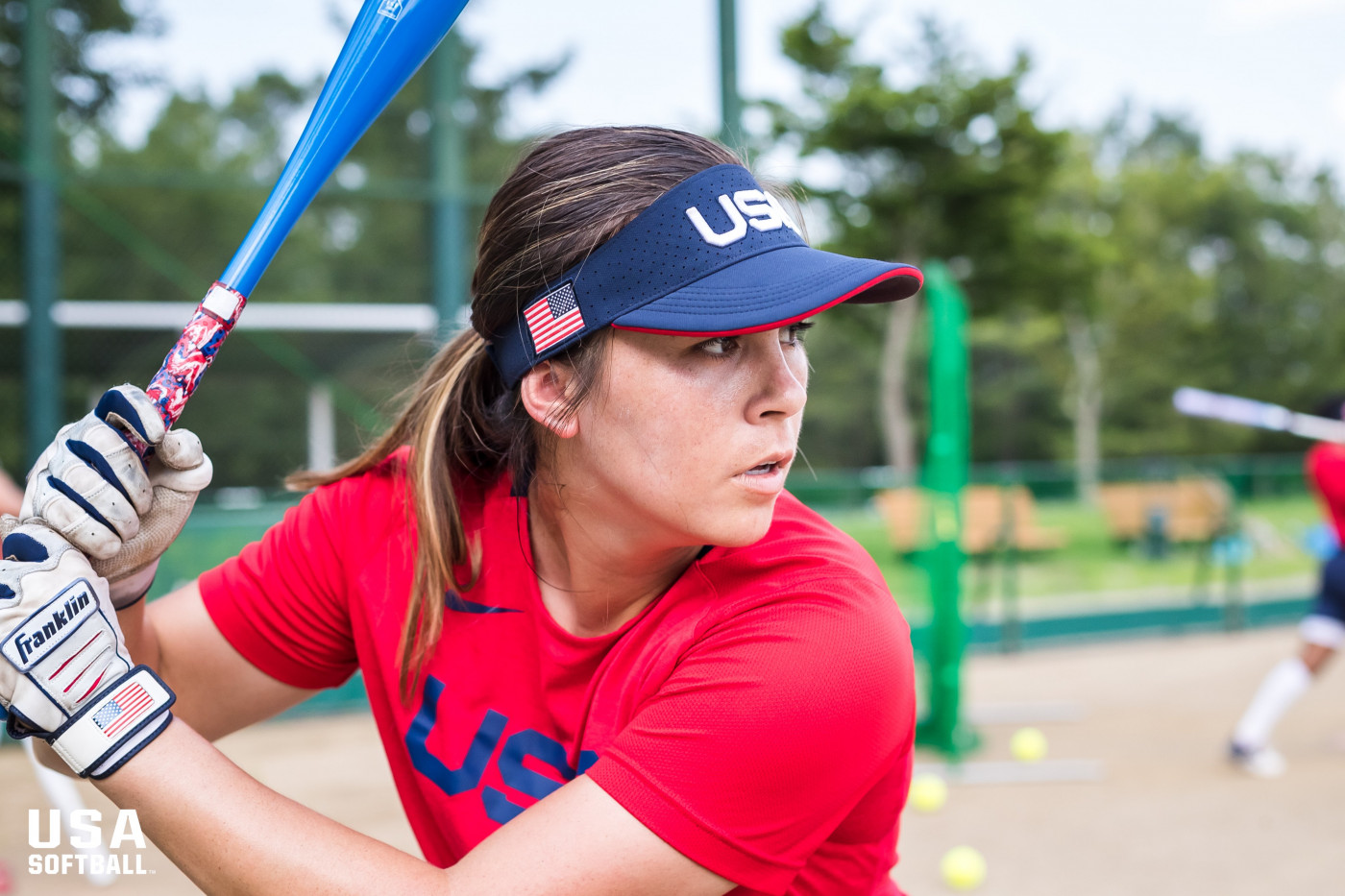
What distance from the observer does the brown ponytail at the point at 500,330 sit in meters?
1.39

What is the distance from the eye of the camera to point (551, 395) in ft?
4.82

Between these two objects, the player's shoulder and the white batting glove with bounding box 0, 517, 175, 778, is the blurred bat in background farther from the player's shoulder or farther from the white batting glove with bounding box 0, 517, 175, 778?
the white batting glove with bounding box 0, 517, 175, 778

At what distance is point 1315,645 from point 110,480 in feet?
19.1

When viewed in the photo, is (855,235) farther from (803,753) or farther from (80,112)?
(803,753)

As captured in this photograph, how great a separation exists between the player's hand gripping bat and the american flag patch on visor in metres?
0.37

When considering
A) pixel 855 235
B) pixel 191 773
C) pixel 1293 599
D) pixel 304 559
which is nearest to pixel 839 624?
pixel 191 773

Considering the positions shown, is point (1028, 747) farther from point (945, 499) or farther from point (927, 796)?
point (945, 499)

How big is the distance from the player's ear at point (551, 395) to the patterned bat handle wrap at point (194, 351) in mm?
399

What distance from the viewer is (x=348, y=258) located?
22.8 ft

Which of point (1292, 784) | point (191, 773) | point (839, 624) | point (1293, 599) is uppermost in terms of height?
point (839, 624)

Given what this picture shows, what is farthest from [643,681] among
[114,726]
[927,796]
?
[927,796]

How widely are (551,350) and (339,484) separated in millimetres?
570

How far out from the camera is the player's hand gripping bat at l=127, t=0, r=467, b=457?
4.96 feet
